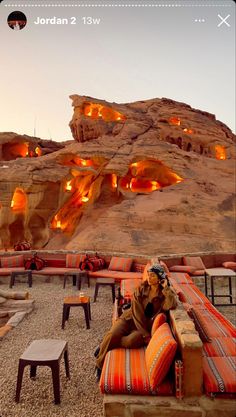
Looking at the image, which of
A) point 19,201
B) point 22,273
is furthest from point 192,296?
point 19,201

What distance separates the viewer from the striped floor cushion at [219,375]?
12.2ft

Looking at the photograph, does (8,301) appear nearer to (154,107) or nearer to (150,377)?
(150,377)

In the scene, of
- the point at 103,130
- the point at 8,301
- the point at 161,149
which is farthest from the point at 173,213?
the point at 8,301

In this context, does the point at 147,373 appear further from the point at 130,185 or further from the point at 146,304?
the point at 130,185

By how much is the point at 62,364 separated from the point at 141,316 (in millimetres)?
1872

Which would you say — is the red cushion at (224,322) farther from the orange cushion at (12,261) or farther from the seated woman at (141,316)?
the orange cushion at (12,261)

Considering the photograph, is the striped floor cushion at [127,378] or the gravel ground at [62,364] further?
the gravel ground at [62,364]

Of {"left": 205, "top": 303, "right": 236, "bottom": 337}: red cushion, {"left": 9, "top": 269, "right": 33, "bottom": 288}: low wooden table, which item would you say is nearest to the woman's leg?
{"left": 205, "top": 303, "right": 236, "bottom": 337}: red cushion

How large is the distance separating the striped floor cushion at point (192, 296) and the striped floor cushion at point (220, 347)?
2.31 metres

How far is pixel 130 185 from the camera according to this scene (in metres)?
29.3

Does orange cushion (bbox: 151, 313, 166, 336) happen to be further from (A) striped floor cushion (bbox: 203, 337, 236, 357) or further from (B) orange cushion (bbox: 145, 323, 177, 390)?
(A) striped floor cushion (bbox: 203, 337, 236, 357)

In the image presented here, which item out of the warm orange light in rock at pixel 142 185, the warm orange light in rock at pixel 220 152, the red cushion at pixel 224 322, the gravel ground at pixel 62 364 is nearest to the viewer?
the gravel ground at pixel 62 364

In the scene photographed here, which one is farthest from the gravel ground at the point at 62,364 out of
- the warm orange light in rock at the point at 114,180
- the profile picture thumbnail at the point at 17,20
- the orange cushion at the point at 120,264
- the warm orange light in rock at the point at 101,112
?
the warm orange light in rock at the point at 101,112

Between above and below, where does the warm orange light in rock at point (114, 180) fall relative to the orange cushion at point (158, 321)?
above
